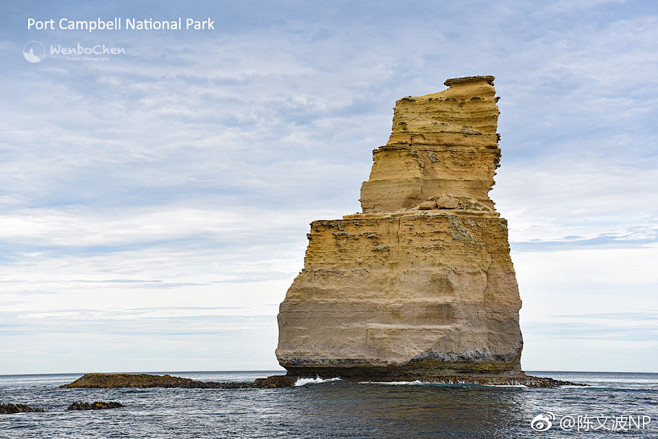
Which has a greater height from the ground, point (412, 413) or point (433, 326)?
point (433, 326)

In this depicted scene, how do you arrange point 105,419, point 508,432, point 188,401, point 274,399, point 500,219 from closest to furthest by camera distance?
point 508,432 < point 105,419 < point 274,399 < point 188,401 < point 500,219

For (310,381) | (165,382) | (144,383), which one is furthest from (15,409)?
(165,382)

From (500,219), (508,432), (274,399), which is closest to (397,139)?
(500,219)

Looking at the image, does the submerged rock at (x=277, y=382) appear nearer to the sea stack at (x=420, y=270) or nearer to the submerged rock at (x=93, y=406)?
the sea stack at (x=420, y=270)

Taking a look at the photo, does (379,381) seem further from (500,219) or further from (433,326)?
(500,219)

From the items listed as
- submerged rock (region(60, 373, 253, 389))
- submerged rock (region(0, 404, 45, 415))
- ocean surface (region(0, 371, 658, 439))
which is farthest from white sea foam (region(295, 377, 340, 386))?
submerged rock (region(0, 404, 45, 415))

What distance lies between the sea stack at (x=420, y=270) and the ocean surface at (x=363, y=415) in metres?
1.80

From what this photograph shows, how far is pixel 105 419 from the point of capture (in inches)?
1257

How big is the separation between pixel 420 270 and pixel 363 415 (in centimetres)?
1485

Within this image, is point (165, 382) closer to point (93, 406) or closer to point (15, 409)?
point (93, 406)

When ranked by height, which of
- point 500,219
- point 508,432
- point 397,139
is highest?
point 397,139

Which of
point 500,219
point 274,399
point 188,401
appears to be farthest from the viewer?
point 500,219

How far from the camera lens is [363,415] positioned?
28891mm

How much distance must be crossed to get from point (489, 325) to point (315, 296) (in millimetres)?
10052
